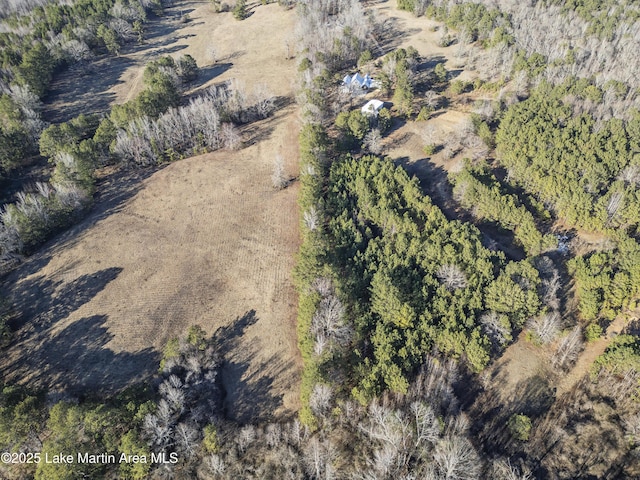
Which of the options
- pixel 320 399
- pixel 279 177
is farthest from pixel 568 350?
pixel 279 177

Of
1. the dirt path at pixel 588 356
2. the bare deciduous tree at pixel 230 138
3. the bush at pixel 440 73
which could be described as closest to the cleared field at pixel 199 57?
the bare deciduous tree at pixel 230 138

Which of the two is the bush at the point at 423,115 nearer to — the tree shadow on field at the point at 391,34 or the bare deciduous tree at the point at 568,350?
the tree shadow on field at the point at 391,34

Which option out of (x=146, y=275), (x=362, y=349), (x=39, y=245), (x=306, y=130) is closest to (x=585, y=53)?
(x=306, y=130)

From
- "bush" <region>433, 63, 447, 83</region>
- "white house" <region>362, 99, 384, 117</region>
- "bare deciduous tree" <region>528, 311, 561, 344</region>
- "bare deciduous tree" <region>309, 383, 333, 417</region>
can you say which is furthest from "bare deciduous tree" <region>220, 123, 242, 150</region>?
"bare deciduous tree" <region>528, 311, 561, 344</region>

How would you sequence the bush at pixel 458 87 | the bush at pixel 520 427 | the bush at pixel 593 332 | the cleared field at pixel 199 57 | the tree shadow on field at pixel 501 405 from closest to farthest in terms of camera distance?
the bush at pixel 520 427, the tree shadow on field at pixel 501 405, the bush at pixel 593 332, the bush at pixel 458 87, the cleared field at pixel 199 57

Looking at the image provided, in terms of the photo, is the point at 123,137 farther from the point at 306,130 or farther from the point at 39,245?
the point at 306,130

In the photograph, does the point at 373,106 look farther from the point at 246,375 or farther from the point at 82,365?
the point at 82,365
